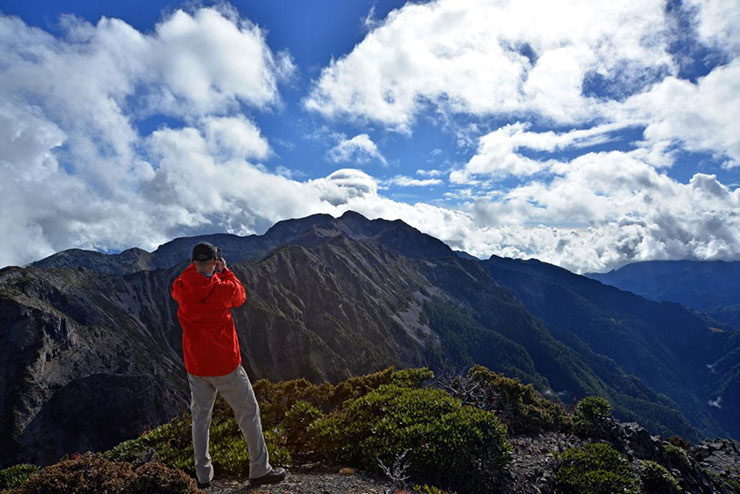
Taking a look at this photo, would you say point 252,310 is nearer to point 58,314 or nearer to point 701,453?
point 58,314

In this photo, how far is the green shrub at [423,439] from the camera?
810 centimetres

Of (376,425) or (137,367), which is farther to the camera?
(137,367)

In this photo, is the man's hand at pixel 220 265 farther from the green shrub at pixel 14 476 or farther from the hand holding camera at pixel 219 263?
the green shrub at pixel 14 476

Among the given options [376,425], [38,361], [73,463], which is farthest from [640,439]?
[38,361]

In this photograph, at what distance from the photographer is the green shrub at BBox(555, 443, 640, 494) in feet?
28.3

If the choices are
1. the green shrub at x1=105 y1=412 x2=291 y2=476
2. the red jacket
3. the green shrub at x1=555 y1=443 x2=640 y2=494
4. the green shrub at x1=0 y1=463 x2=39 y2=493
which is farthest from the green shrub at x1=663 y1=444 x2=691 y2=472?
the green shrub at x1=0 y1=463 x2=39 y2=493

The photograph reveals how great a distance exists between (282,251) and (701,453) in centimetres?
18759

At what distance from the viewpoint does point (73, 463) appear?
19.1ft

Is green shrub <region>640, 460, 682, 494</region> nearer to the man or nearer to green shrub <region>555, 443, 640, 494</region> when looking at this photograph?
green shrub <region>555, 443, 640, 494</region>

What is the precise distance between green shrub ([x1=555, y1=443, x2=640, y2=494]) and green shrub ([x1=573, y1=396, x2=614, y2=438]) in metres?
4.12

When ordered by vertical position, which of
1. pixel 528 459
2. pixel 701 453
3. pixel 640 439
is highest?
pixel 528 459

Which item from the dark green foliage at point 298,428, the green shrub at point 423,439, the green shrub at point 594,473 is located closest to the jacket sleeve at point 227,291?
the green shrub at point 423,439

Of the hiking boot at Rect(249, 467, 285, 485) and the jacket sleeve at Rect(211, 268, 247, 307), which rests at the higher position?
the jacket sleeve at Rect(211, 268, 247, 307)

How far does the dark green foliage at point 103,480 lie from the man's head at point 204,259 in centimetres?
322
